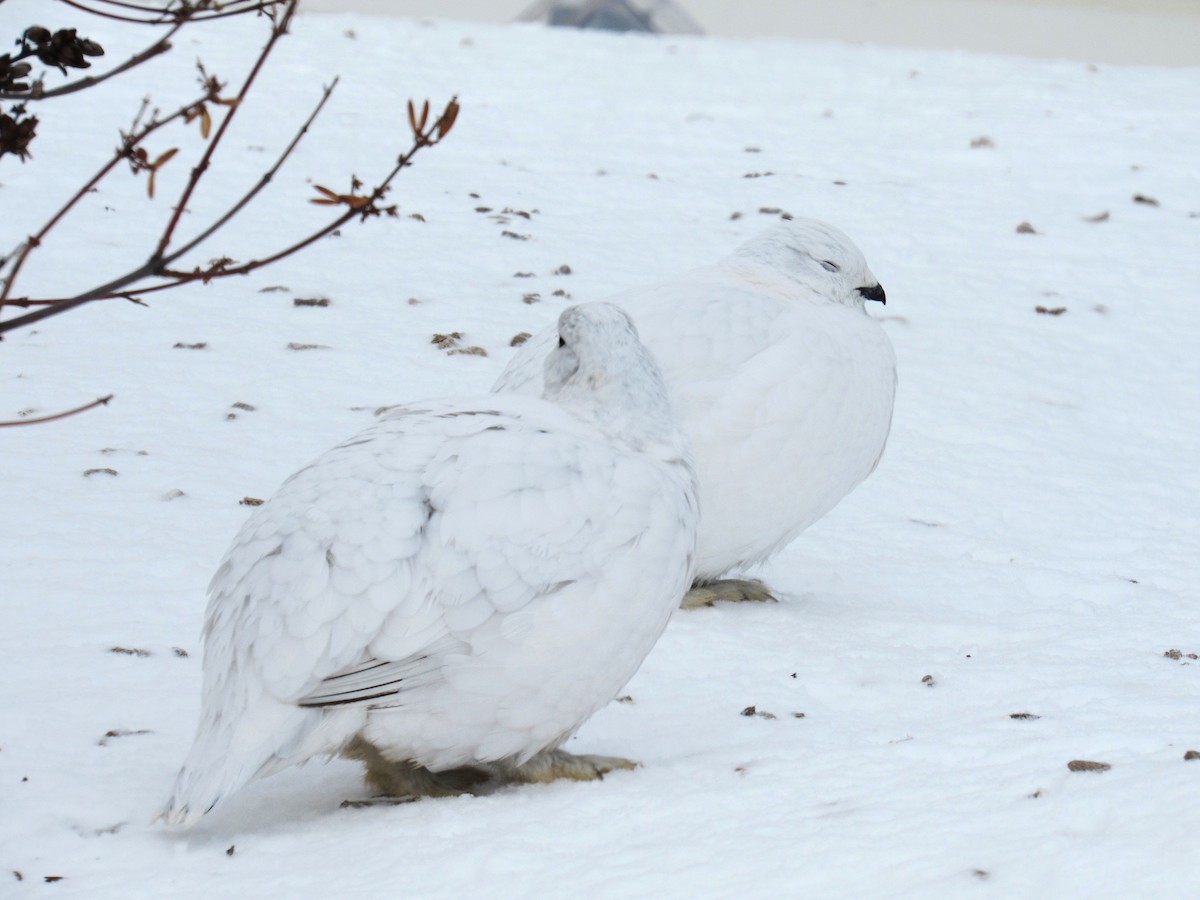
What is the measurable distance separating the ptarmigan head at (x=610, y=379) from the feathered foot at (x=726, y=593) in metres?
1.27

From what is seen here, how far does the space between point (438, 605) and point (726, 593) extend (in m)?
1.89

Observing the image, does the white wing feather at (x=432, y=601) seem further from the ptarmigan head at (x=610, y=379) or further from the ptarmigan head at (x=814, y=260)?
the ptarmigan head at (x=814, y=260)

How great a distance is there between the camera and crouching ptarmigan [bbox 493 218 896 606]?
3934 mm

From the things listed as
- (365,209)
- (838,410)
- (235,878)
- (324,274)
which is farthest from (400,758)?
(324,274)

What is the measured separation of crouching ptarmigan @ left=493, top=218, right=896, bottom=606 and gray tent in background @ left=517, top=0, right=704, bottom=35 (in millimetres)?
10764

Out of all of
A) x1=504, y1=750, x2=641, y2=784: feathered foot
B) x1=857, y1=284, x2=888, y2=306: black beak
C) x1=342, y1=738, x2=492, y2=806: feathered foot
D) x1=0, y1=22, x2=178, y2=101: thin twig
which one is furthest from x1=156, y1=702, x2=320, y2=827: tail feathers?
x1=857, y1=284, x2=888, y2=306: black beak

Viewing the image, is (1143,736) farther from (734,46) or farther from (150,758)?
(734,46)

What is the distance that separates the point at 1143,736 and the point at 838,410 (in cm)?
142

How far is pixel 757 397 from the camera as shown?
395 cm

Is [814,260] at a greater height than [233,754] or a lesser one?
greater

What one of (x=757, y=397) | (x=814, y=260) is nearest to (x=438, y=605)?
(x=757, y=397)

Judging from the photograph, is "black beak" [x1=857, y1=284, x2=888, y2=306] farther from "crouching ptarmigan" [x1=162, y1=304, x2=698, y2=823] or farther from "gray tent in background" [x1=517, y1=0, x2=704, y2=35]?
"gray tent in background" [x1=517, y1=0, x2=704, y2=35]

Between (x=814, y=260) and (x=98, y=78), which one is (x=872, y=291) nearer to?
(x=814, y=260)

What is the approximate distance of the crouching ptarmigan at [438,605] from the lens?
8.05ft
